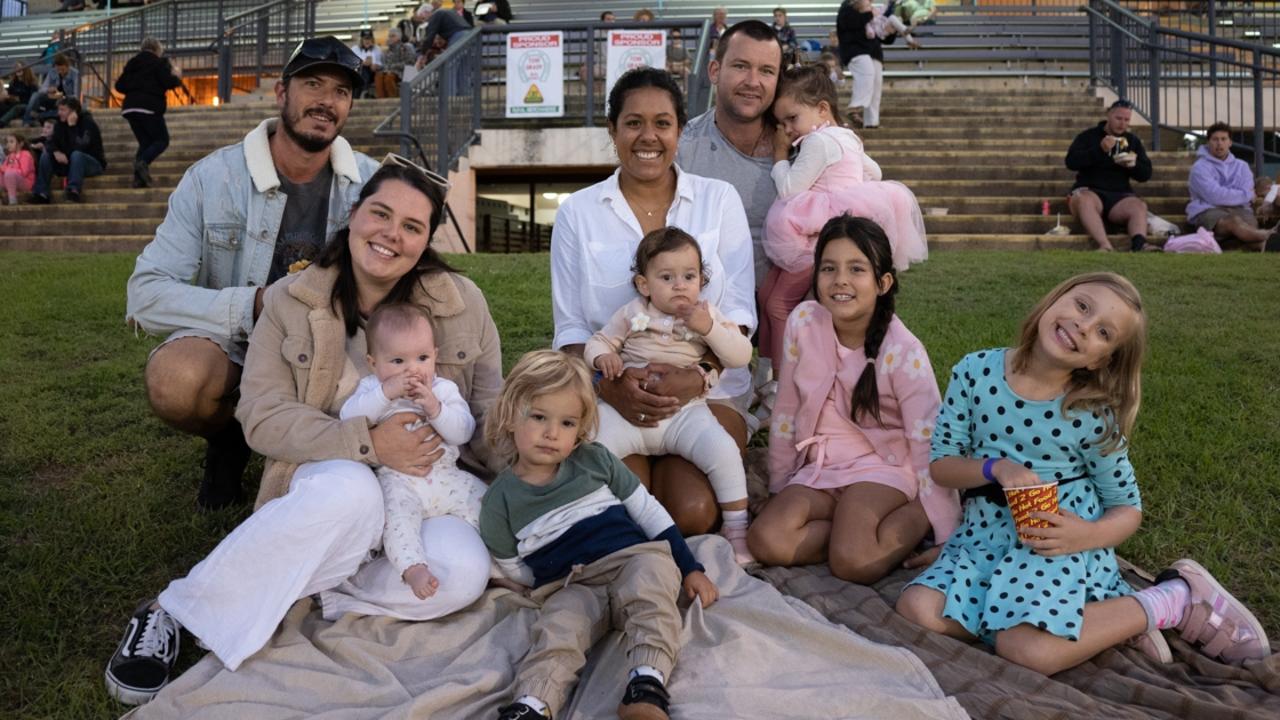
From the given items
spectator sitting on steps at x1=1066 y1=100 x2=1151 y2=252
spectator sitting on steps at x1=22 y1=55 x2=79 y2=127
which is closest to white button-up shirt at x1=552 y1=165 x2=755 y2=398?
spectator sitting on steps at x1=1066 y1=100 x2=1151 y2=252

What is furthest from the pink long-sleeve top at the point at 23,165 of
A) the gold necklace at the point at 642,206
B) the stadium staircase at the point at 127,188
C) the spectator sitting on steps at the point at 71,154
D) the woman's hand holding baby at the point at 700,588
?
the woman's hand holding baby at the point at 700,588

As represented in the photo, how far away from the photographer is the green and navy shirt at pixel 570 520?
3100mm

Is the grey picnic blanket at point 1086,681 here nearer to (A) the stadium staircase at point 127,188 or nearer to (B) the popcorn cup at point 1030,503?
(B) the popcorn cup at point 1030,503

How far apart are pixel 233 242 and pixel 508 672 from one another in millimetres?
2196

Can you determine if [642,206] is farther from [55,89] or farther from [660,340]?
[55,89]

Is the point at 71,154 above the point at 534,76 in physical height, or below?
below

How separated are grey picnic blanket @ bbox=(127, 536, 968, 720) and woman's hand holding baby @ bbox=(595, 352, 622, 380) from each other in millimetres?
977

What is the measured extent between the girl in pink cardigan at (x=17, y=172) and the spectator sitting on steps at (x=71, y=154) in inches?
10.8

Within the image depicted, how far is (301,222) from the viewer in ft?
13.5

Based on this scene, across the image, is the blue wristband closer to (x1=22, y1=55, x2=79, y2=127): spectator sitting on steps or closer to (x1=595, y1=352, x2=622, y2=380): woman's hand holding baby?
(x1=595, y1=352, x2=622, y2=380): woman's hand holding baby

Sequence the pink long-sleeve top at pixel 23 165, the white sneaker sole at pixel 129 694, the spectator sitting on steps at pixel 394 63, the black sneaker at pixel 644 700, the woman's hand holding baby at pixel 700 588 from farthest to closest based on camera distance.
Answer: the spectator sitting on steps at pixel 394 63, the pink long-sleeve top at pixel 23 165, the woman's hand holding baby at pixel 700 588, the white sneaker sole at pixel 129 694, the black sneaker at pixel 644 700

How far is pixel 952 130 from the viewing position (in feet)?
46.5

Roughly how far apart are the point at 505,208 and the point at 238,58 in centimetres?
905

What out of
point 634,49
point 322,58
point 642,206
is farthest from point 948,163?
point 322,58
